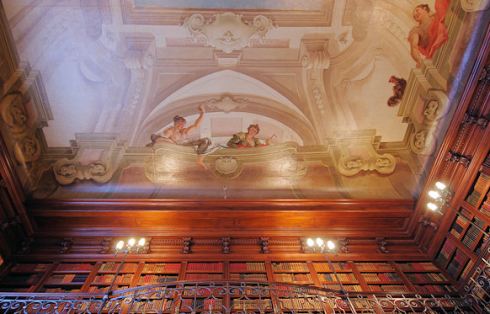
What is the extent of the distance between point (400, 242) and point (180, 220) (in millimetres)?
4189

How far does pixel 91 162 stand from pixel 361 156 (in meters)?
5.50

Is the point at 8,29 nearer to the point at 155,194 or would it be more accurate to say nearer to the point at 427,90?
the point at 155,194

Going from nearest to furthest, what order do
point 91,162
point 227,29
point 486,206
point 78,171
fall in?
point 486,206 → point 78,171 → point 91,162 → point 227,29

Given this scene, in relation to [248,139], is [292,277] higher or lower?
lower

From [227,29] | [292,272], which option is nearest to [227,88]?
[227,29]

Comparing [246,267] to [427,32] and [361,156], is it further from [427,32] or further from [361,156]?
[427,32]

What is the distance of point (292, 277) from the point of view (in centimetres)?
495

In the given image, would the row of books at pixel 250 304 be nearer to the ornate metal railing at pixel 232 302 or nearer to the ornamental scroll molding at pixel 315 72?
the ornate metal railing at pixel 232 302

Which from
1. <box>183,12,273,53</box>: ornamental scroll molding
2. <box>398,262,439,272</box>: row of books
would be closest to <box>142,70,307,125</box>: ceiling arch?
<box>183,12,273,53</box>: ornamental scroll molding

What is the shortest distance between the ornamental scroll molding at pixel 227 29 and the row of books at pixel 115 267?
4.55m

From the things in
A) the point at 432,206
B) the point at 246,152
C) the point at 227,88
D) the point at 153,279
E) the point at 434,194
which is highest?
the point at 227,88

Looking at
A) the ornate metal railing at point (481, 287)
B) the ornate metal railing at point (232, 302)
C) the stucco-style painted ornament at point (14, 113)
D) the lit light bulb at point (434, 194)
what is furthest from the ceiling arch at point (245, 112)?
the ornate metal railing at point (481, 287)

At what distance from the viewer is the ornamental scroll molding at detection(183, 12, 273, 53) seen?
626 cm

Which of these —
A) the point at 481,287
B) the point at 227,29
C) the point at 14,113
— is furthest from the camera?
the point at 227,29
